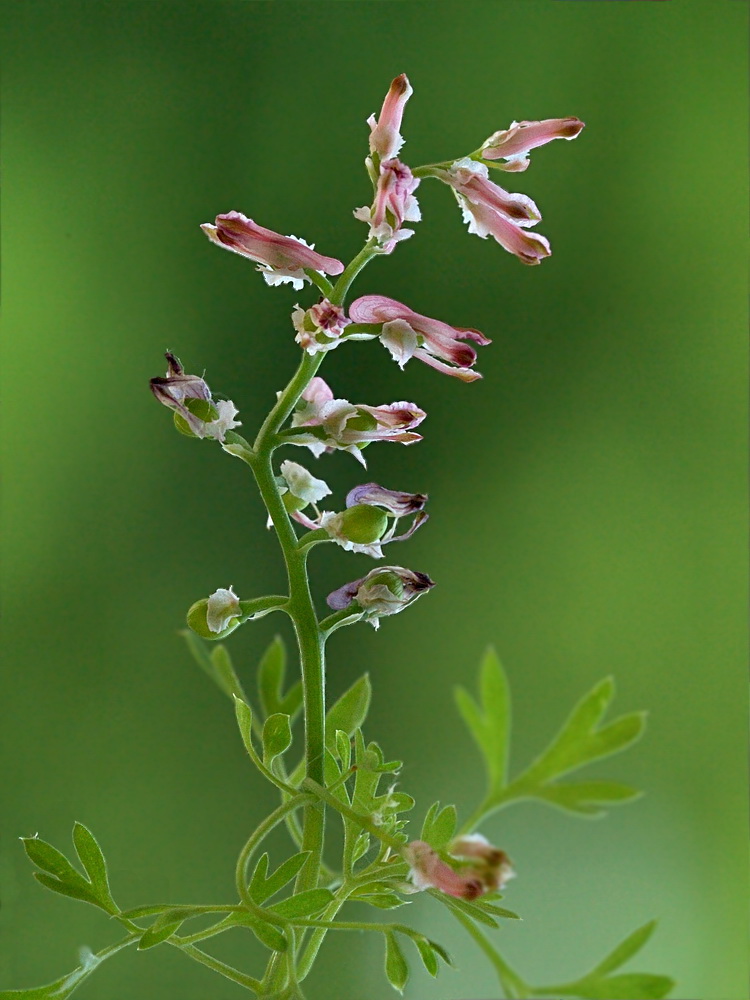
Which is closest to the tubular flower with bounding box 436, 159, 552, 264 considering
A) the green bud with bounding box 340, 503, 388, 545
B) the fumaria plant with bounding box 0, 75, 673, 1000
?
the fumaria plant with bounding box 0, 75, 673, 1000

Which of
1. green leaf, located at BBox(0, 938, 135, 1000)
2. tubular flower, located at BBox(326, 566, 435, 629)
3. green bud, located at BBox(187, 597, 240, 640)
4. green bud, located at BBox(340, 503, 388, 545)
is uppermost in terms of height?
green bud, located at BBox(340, 503, 388, 545)

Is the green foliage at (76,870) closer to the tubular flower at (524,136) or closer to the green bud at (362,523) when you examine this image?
the green bud at (362,523)

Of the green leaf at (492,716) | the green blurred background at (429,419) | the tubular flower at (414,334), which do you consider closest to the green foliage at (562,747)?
the green leaf at (492,716)

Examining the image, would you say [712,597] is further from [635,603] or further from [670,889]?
[670,889]

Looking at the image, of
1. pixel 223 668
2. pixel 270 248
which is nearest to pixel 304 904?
pixel 223 668

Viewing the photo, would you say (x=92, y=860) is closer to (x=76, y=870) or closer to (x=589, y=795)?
(x=76, y=870)

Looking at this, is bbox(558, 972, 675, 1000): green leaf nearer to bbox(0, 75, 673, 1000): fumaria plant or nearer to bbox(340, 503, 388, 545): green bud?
bbox(0, 75, 673, 1000): fumaria plant
